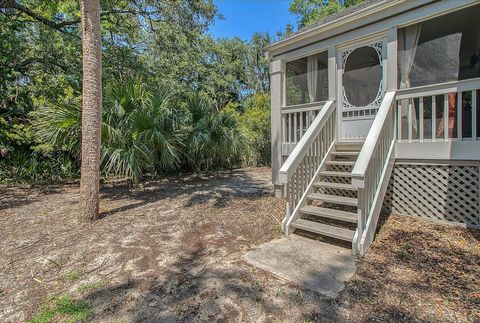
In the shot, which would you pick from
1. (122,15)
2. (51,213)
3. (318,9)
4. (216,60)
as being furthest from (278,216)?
(216,60)

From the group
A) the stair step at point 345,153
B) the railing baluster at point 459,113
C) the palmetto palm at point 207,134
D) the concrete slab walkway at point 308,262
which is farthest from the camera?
the palmetto palm at point 207,134

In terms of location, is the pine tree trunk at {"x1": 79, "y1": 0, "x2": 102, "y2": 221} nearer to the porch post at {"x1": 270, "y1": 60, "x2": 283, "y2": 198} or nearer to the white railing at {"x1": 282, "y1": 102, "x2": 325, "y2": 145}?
the porch post at {"x1": 270, "y1": 60, "x2": 283, "y2": 198}

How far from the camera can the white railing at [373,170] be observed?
299cm

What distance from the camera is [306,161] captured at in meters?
3.91

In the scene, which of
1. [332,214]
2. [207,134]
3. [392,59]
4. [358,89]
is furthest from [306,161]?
[207,134]

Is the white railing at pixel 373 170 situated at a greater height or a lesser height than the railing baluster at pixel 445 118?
lesser

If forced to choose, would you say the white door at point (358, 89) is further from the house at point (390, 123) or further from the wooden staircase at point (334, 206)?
the wooden staircase at point (334, 206)

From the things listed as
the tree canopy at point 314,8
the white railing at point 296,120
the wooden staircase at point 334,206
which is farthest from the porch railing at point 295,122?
the tree canopy at point 314,8

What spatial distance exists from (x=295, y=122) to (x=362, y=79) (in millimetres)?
1573

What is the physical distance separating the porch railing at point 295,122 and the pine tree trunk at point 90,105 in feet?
11.7

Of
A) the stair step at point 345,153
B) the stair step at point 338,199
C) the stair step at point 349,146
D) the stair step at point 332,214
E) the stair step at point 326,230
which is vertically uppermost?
the stair step at point 349,146

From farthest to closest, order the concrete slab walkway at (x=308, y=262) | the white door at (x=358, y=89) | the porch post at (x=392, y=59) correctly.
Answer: the white door at (x=358, y=89)
the porch post at (x=392, y=59)
the concrete slab walkway at (x=308, y=262)

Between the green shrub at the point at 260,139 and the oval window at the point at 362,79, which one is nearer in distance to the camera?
the oval window at the point at 362,79

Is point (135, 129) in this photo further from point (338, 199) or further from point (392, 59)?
point (392, 59)
